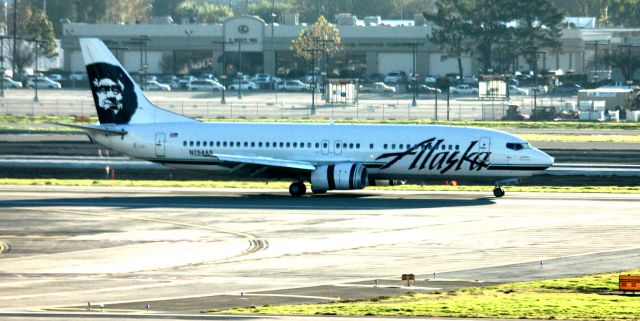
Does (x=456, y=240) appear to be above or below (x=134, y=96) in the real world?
below

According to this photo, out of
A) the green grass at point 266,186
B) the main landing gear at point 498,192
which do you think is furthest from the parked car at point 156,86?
the main landing gear at point 498,192

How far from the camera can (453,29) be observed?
17775cm

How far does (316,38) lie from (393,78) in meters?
12.2

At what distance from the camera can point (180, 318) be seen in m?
32.3

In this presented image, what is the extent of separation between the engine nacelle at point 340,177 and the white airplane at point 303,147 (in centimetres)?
5

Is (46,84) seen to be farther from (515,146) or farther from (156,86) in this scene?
(515,146)

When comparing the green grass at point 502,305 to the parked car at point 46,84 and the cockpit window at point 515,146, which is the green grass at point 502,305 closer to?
the cockpit window at point 515,146

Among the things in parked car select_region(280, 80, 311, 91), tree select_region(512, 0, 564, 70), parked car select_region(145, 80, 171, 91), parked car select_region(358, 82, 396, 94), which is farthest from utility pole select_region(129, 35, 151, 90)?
tree select_region(512, 0, 564, 70)

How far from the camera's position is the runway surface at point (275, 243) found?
124 feet

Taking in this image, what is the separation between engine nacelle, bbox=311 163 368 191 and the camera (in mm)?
63531

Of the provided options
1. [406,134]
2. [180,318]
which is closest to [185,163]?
[406,134]

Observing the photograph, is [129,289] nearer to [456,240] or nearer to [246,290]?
[246,290]

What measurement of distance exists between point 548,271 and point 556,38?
142906 mm

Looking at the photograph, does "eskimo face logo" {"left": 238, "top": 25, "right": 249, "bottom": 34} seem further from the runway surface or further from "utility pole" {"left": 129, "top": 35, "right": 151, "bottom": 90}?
the runway surface
